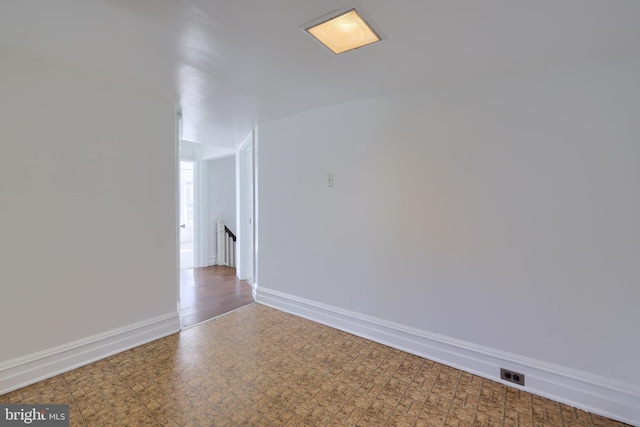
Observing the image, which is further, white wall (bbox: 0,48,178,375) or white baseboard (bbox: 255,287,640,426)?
white wall (bbox: 0,48,178,375)

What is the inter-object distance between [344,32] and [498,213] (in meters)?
1.59

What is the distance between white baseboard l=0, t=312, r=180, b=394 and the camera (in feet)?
6.17

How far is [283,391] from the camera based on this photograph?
1916 mm

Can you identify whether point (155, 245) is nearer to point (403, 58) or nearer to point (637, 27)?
point (403, 58)

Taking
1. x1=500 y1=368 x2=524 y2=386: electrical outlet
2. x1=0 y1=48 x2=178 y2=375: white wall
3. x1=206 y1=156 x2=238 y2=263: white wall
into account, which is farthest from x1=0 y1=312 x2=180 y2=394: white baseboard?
x1=206 y1=156 x2=238 y2=263: white wall

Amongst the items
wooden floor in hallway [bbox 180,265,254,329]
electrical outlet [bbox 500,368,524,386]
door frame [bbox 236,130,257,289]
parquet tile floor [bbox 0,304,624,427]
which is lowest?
wooden floor in hallway [bbox 180,265,254,329]

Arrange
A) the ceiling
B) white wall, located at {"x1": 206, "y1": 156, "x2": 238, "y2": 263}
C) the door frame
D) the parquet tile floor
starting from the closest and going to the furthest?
the ceiling, the parquet tile floor, the door frame, white wall, located at {"x1": 206, "y1": 156, "x2": 238, "y2": 263}

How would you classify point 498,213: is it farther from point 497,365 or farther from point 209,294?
point 209,294

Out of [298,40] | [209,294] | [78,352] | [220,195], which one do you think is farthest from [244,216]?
[298,40]

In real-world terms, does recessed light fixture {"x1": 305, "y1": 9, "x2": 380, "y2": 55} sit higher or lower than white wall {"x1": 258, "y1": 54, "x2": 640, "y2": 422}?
higher

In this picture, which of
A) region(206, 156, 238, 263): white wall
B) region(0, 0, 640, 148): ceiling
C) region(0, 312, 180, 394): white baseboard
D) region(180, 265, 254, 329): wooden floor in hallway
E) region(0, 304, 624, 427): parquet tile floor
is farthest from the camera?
region(206, 156, 238, 263): white wall

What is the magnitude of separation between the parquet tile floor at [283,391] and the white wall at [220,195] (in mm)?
3496

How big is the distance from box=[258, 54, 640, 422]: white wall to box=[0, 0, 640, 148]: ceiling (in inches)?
10.8

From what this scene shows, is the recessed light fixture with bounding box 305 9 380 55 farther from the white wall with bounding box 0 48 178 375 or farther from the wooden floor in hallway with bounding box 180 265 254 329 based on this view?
the wooden floor in hallway with bounding box 180 265 254 329
